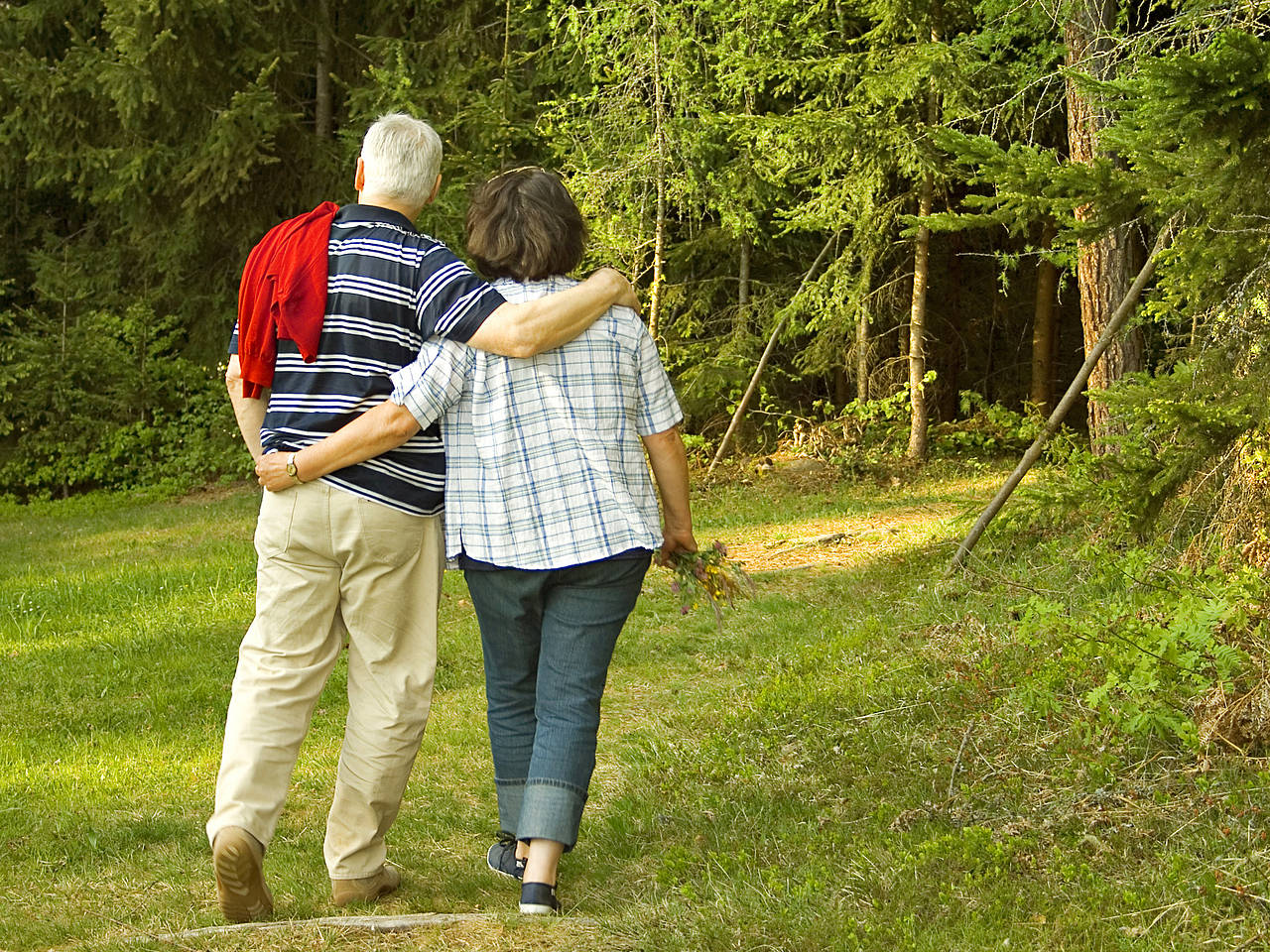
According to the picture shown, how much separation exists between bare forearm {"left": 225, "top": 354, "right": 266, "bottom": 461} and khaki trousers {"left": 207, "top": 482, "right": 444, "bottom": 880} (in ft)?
0.64

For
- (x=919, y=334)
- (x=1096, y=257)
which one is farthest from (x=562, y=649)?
(x=919, y=334)

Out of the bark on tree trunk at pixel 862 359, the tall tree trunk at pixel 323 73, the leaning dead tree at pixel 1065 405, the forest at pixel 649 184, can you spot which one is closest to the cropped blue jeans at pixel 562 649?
the leaning dead tree at pixel 1065 405

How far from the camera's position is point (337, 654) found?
345cm

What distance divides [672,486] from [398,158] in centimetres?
113

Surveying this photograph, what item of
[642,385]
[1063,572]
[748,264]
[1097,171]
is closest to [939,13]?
[748,264]

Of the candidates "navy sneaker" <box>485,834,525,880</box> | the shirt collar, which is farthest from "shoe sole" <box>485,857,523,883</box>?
the shirt collar

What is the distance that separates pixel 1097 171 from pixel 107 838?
401cm

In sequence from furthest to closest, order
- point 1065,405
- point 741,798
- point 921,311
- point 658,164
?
point 921,311
point 658,164
point 1065,405
point 741,798

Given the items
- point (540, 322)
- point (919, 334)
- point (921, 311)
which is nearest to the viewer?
point (540, 322)

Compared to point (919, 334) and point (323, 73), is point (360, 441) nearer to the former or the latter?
point (919, 334)

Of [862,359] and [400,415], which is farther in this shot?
[862,359]

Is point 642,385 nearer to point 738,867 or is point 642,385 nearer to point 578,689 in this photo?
point 578,689

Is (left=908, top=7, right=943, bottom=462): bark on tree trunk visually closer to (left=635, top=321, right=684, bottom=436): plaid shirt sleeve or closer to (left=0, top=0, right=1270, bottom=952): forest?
(left=0, top=0, right=1270, bottom=952): forest

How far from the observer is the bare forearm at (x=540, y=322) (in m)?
3.19
